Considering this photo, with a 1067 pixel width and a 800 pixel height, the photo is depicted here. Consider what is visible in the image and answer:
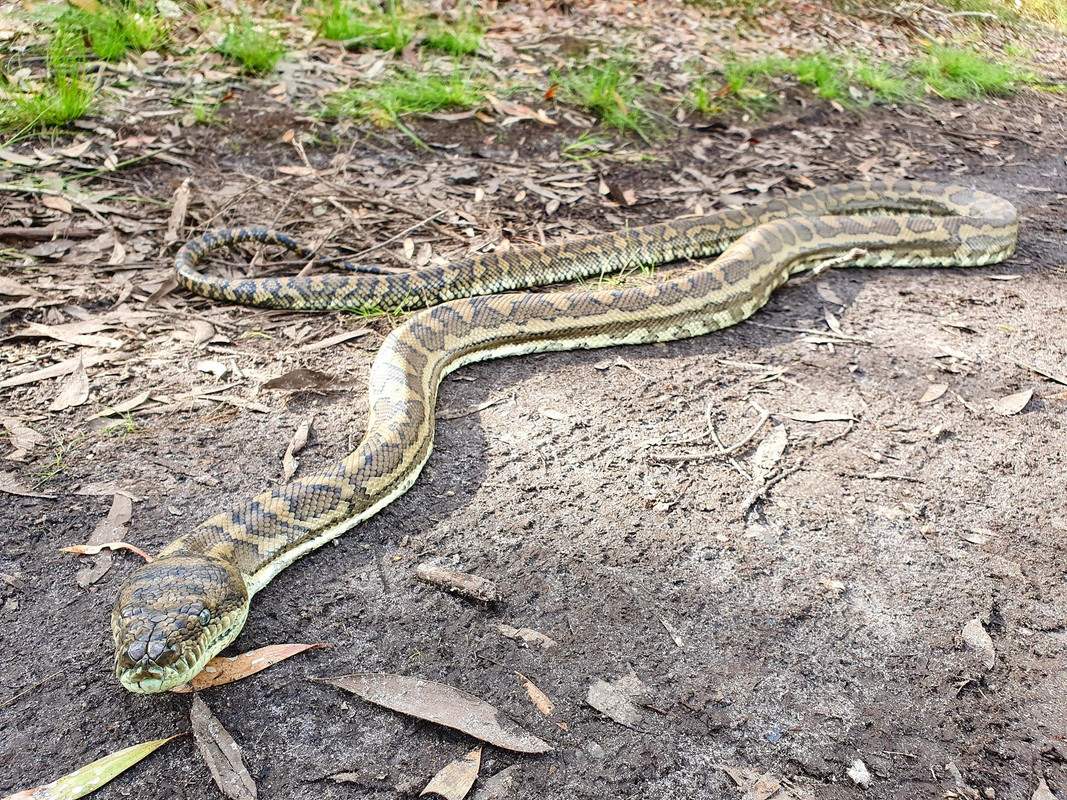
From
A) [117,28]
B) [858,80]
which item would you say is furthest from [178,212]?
[858,80]

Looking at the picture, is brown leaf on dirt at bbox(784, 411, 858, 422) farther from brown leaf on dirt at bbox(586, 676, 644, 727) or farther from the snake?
brown leaf on dirt at bbox(586, 676, 644, 727)

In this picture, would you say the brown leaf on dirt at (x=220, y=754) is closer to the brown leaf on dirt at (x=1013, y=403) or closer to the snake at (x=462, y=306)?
the snake at (x=462, y=306)

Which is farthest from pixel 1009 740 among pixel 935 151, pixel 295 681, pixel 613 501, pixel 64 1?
pixel 64 1

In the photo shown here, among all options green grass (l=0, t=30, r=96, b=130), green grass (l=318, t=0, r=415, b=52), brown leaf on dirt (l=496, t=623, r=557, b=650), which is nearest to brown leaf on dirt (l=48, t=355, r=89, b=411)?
brown leaf on dirt (l=496, t=623, r=557, b=650)

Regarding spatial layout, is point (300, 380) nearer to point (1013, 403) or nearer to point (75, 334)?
point (75, 334)

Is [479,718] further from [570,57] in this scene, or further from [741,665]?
[570,57]

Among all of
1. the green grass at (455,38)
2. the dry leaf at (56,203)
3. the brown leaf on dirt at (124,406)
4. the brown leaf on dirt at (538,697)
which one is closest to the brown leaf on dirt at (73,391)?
the brown leaf on dirt at (124,406)
